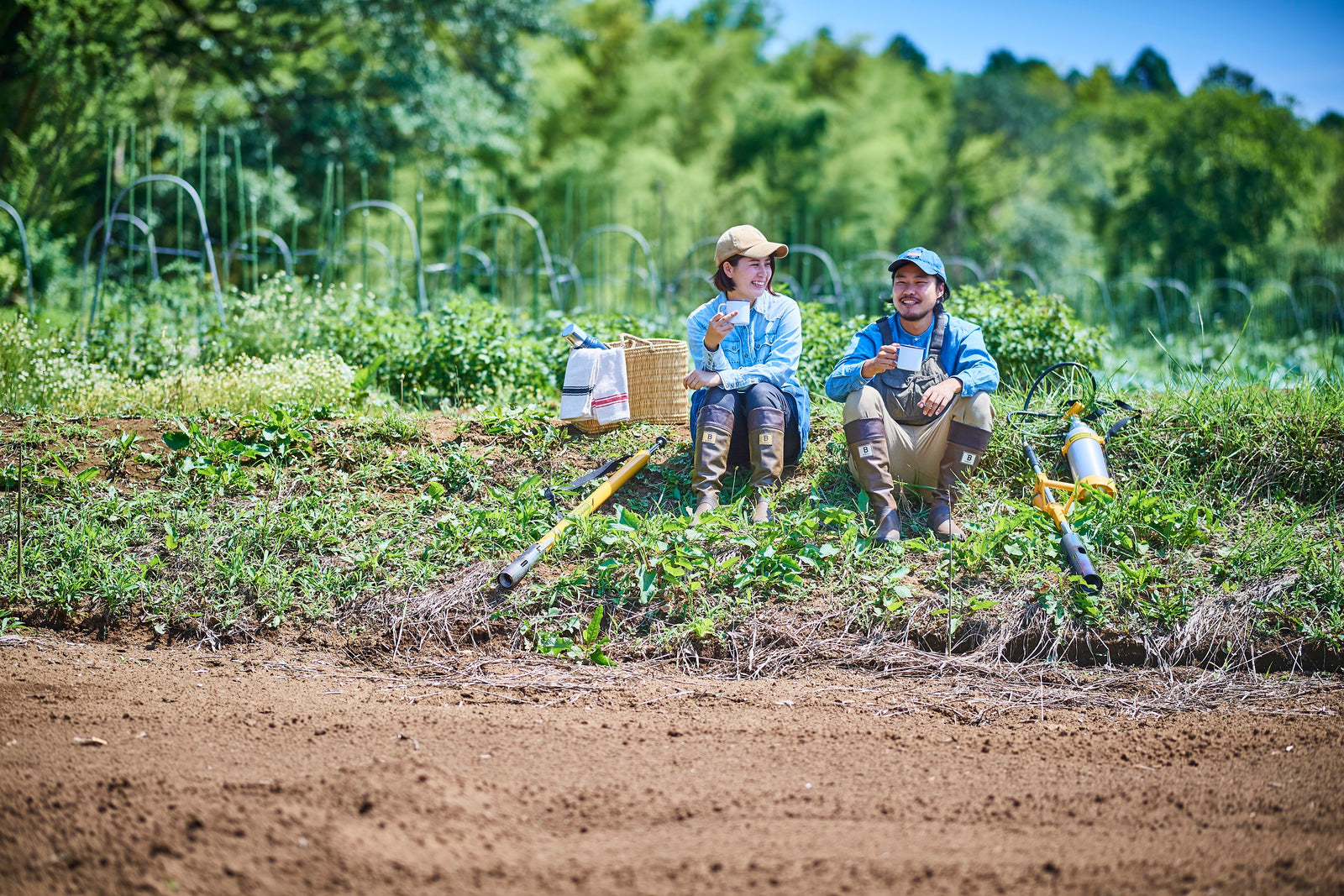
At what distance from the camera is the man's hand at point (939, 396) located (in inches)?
160

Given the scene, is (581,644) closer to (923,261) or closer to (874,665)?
(874,665)

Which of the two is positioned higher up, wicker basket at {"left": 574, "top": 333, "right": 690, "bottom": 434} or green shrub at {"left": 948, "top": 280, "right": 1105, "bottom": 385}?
green shrub at {"left": 948, "top": 280, "right": 1105, "bottom": 385}

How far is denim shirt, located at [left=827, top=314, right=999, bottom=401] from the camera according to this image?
13.6 feet

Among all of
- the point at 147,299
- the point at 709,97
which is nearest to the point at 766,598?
the point at 147,299

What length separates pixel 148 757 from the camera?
8.60 ft

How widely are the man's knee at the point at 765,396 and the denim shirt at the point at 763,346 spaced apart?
58 millimetres

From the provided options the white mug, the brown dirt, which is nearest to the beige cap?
the white mug

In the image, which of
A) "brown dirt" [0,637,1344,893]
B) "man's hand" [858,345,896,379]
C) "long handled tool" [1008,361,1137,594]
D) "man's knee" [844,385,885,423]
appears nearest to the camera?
"brown dirt" [0,637,1344,893]

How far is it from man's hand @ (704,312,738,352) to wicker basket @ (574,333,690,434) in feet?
2.11

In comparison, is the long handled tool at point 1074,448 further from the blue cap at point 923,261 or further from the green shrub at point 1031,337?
the blue cap at point 923,261

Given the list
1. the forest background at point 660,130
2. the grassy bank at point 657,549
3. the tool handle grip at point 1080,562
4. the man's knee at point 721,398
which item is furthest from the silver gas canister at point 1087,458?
the forest background at point 660,130

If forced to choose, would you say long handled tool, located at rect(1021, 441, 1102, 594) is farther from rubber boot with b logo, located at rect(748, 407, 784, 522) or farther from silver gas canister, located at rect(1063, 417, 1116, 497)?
rubber boot with b logo, located at rect(748, 407, 784, 522)

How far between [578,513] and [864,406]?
1.34 m

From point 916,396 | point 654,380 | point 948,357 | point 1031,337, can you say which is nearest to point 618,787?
point 916,396
